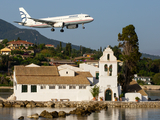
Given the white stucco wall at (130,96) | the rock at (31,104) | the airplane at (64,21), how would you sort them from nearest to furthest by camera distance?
the rock at (31,104)
the white stucco wall at (130,96)
the airplane at (64,21)

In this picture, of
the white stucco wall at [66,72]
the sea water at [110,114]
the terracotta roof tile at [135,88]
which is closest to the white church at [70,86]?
the white stucco wall at [66,72]

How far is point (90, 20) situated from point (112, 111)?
18.3 meters

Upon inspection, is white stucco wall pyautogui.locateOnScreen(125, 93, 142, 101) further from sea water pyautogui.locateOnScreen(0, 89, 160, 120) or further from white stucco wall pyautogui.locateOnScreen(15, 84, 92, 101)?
white stucco wall pyautogui.locateOnScreen(15, 84, 92, 101)

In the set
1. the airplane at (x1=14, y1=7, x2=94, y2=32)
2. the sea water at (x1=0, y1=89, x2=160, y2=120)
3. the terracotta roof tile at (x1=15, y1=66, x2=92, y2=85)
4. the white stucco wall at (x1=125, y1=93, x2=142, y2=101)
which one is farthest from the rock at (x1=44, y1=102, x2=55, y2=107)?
the airplane at (x1=14, y1=7, x2=94, y2=32)

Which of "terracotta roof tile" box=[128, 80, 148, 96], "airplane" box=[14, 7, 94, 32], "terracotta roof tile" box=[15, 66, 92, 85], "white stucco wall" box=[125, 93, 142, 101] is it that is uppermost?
"airplane" box=[14, 7, 94, 32]

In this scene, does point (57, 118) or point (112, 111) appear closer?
point (57, 118)

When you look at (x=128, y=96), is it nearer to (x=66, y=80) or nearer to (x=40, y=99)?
(x=66, y=80)

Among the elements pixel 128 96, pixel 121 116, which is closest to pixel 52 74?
pixel 128 96

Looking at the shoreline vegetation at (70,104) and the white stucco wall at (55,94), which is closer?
the shoreline vegetation at (70,104)

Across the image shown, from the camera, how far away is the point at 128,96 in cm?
4631

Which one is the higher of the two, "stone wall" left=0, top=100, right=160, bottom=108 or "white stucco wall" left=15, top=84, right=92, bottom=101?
"white stucco wall" left=15, top=84, right=92, bottom=101

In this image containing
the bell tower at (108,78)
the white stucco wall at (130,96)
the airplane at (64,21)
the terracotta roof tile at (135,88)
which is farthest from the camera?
the airplane at (64,21)

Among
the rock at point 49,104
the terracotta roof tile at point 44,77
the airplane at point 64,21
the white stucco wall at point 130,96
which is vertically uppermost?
the airplane at point 64,21

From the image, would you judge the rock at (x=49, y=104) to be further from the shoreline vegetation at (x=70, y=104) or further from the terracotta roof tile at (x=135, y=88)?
the terracotta roof tile at (x=135, y=88)
